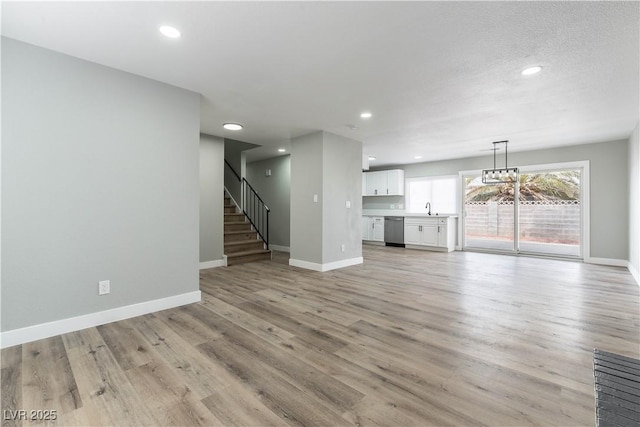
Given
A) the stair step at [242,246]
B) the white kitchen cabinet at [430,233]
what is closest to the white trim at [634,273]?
the white kitchen cabinet at [430,233]

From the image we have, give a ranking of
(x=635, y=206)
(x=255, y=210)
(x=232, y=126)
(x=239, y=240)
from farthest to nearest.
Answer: (x=255, y=210) < (x=239, y=240) < (x=232, y=126) < (x=635, y=206)

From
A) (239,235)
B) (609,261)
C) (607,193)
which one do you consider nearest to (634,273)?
(609,261)

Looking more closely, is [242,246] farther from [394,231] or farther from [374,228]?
[394,231]

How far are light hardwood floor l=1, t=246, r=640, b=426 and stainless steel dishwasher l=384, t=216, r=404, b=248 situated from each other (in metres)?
4.40

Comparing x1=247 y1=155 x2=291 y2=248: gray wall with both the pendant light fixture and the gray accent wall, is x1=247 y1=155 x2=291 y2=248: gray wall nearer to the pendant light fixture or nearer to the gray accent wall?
the gray accent wall

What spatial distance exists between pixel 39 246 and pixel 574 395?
159 inches

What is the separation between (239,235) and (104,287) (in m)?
3.78

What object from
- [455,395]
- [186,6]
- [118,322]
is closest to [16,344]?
[118,322]

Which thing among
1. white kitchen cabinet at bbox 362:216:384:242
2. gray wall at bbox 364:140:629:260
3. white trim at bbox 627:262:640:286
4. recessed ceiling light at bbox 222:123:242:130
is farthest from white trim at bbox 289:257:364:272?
gray wall at bbox 364:140:629:260

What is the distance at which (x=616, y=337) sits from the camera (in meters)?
2.49

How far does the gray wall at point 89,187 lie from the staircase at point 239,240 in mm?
2401

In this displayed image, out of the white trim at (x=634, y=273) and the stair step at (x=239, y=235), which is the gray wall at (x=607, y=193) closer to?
the white trim at (x=634, y=273)

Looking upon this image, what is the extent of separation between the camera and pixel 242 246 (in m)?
6.11

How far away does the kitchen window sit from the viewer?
8.04 m
